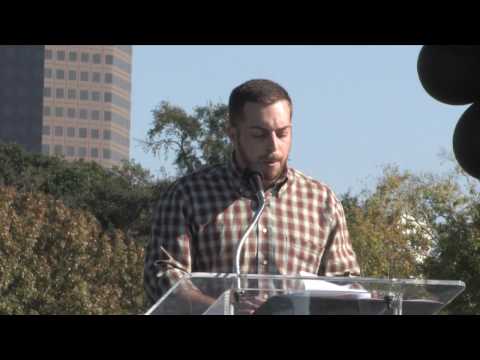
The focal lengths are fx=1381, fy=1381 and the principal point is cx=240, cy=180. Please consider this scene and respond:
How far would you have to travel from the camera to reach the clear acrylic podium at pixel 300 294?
11.2ft

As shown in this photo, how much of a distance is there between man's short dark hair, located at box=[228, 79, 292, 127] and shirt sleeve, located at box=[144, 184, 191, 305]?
1.08ft

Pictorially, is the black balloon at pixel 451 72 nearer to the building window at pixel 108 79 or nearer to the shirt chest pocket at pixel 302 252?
the shirt chest pocket at pixel 302 252

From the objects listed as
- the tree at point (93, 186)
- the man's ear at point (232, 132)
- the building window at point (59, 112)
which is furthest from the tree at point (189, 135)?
the building window at point (59, 112)

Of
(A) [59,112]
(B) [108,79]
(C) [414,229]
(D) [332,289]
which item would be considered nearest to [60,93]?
(A) [59,112]

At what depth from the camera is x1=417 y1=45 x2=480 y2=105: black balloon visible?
4.30m

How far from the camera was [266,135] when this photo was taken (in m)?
4.32

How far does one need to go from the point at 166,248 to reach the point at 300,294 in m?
0.94

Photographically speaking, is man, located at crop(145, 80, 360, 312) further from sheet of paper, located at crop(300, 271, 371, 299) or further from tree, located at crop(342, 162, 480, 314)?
tree, located at crop(342, 162, 480, 314)

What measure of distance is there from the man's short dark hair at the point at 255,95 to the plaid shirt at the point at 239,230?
8.3 inches

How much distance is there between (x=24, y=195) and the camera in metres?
44.6

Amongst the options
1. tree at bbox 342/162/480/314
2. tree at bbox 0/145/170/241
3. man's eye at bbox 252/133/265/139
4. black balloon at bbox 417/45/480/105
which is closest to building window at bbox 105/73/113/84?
tree at bbox 0/145/170/241
